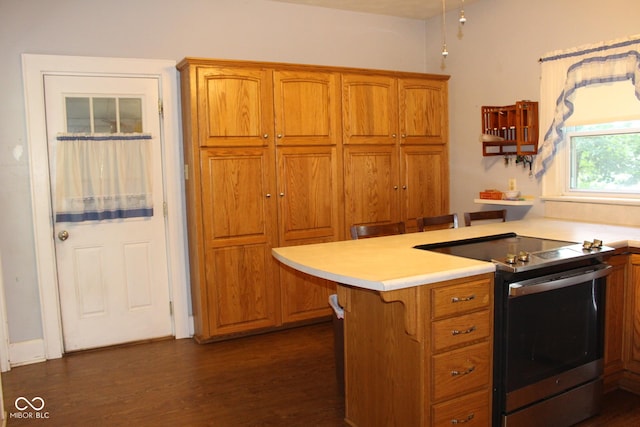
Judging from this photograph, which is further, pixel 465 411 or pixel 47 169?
pixel 47 169

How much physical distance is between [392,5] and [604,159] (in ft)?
7.40

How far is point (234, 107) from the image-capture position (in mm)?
3932

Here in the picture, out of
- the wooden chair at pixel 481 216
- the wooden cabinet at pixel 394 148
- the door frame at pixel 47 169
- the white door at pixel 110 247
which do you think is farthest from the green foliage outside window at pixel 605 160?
the white door at pixel 110 247

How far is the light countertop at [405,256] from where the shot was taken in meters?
2.15

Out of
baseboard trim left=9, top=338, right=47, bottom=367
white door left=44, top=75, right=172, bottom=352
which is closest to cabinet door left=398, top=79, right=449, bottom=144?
white door left=44, top=75, right=172, bottom=352

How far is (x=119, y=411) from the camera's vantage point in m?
2.95

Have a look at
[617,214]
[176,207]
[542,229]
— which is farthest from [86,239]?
[617,214]

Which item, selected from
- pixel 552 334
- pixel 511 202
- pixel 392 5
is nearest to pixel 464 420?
pixel 552 334

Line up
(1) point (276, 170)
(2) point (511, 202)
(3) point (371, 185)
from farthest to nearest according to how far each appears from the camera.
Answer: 1. (3) point (371, 185)
2. (2) point (511, 202)
3. (1) point (276, 170)

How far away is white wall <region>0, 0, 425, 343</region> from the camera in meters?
3.63

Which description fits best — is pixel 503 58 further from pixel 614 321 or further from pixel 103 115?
pixel 103 115

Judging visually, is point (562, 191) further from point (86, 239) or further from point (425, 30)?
point (86, 239)

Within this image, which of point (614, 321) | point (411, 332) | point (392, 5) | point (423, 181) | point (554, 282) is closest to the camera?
point (411, 332)

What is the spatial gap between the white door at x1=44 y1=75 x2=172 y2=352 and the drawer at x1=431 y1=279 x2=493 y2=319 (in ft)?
8.59
